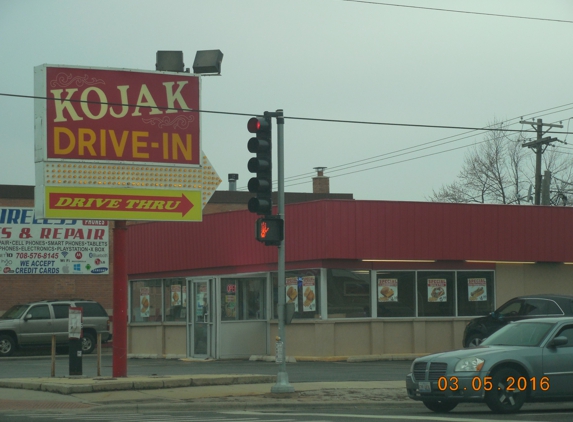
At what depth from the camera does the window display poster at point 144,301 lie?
1345 inches

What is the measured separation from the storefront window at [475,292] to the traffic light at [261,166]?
13.4m

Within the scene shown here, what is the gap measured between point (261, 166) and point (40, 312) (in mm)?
20850

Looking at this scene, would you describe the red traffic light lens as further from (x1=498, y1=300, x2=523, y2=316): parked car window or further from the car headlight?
(x1=498, y1=300, x2=523, y2=316): parked car window

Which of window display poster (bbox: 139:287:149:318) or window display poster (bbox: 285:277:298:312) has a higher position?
window display poster (bbox: 285:277:298:312)

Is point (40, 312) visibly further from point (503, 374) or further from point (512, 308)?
point (503, 374)

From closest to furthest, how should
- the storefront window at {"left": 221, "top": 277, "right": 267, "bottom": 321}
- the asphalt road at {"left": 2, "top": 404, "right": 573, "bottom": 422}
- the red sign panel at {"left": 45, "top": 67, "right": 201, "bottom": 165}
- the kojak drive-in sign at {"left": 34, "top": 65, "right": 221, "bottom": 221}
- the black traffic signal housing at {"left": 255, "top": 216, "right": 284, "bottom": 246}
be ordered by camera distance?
the asphalt road at {"left": 2, "top": 404, "right": 573, "bottom": 422} < the black traffic signal housing at {"left": 255, "top": 216, "right": 284, "bottom": 246} < the kojak drive-in sign at {"left": 34, "top": 65, "right": 221, "bottom": 221} < the red sign panel at {"left": 45, "top": 67, "right": 201, "bottom": 165} < the storefront window at {"left": 221, "top": 277, "right": 267, "bottom": 321}

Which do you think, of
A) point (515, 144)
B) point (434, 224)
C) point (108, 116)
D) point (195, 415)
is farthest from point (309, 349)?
point (515, 144)

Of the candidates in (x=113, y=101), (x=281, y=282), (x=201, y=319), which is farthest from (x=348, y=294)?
(x=113, y=101)

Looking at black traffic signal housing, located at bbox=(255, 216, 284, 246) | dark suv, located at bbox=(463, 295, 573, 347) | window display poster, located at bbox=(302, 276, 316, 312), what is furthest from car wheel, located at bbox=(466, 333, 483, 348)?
black traffic signal housing, located at bbox=(255, 216, 284, 246)

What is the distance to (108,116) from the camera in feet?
63.9

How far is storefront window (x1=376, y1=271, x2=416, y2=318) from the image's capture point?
28.0 m

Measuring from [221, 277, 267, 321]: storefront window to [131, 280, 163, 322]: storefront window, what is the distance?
4118 mm

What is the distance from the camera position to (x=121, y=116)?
19.6m

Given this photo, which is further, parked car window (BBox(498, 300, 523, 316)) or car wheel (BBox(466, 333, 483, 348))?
car wheel (BBox(466, 333, 483, 348))
